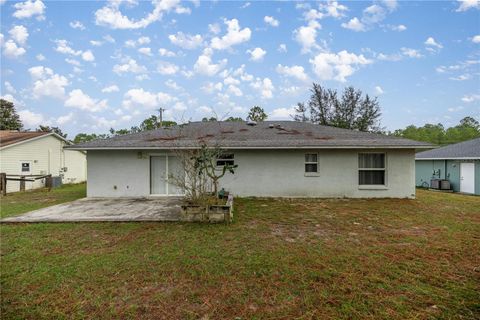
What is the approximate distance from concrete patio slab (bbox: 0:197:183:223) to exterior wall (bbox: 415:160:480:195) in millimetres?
17725

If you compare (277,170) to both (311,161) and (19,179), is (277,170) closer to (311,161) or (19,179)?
(311,161)

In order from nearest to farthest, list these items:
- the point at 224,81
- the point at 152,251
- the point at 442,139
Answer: the point at 152,251
the point at 224,81
the point at 442,139

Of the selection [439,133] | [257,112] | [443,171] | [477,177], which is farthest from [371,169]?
[439,133]

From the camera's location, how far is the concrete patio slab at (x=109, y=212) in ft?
21.7

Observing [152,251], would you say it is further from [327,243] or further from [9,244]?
[327,243]

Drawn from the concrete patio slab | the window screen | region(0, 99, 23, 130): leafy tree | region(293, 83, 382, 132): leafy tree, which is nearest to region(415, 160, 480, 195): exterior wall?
region(293, 83, 382, 132): leafy tree

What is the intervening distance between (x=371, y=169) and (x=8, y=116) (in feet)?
160

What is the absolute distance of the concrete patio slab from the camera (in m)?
6.62

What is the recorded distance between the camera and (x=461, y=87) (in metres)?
15.5

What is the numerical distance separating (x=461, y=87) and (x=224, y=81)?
15.8 m

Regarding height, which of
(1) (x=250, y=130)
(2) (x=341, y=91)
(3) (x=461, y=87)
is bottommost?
(1) (x=250, y=130)

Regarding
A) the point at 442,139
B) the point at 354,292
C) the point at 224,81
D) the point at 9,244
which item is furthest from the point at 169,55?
the point at 442,139

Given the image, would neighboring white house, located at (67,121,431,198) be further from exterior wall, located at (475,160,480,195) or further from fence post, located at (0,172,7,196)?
exterior wall, located at (475,160,480,195)

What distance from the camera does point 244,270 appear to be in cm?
372
